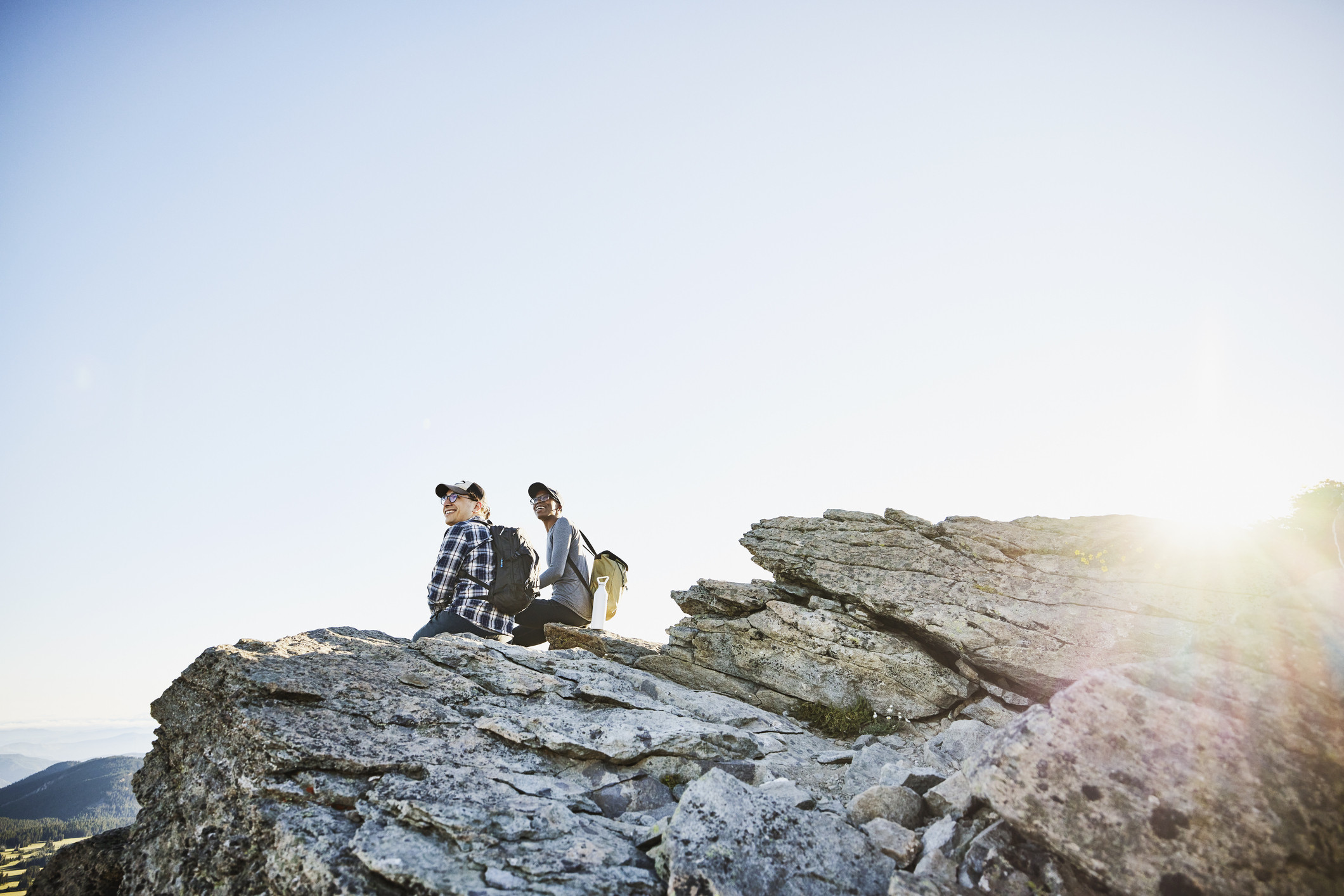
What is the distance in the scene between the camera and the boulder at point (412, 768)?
18.2 ft

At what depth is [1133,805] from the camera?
502cm

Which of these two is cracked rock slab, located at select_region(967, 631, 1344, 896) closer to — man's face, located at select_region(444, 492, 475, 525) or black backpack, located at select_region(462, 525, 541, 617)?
black backpack, located at select_region(462, 525, 541, 617)

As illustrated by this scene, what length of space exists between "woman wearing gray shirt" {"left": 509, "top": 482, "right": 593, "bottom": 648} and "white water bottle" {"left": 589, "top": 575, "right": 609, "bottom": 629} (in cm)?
24

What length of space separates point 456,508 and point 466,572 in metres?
1.72

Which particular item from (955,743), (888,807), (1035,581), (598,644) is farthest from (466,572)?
(1035,581)

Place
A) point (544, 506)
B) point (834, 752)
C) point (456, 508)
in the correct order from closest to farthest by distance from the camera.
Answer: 1. point (834, 752)
2. point (456, 508)
3. point (544, 506)

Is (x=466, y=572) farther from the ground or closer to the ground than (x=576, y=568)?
farther from the ground

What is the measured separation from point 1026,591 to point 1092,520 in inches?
113

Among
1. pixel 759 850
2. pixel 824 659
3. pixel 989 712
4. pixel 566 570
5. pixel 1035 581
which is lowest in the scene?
pixel 989 712

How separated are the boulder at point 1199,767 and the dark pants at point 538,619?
10.1m

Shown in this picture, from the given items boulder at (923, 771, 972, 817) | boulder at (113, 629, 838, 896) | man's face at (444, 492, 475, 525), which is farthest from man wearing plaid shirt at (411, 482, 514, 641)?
boulder at (923, 771, 972, 817)

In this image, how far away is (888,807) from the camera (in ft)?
21.6

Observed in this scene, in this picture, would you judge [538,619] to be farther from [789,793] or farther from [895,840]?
[895,840]

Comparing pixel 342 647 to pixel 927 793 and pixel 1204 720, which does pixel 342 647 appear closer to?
pixel 927 793
